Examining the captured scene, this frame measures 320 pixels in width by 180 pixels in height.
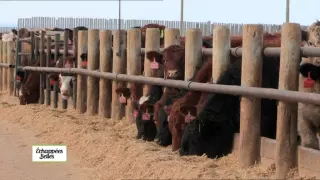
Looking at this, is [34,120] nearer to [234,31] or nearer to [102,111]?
[102,111]

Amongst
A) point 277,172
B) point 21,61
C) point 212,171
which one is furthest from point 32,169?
point 21,61

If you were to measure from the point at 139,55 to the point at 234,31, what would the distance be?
39.6 ft

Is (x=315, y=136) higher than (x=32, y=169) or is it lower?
higher

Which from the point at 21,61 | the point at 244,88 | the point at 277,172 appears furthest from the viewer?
the point at 21,61

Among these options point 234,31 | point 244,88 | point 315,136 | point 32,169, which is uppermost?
point 234,31

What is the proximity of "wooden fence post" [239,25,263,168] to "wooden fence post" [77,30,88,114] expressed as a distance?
22.0 ft

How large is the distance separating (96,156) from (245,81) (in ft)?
8.60

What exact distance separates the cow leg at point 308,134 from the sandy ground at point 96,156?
1.96ft

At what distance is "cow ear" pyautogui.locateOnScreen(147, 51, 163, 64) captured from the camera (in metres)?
10.0

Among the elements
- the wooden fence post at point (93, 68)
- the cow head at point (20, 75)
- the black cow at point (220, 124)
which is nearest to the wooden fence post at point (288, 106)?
the black cow at point (220, 124)

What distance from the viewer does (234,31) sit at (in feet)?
74.6

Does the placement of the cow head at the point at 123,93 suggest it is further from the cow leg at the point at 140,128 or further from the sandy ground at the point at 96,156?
the cow leg at the point at 140,128

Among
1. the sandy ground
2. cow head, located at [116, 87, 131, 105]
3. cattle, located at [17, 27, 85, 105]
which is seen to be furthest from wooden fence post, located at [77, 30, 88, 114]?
cow head, located at [116, 87, 131, 105]

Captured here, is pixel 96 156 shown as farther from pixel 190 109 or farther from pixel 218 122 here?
pixel 218 122
